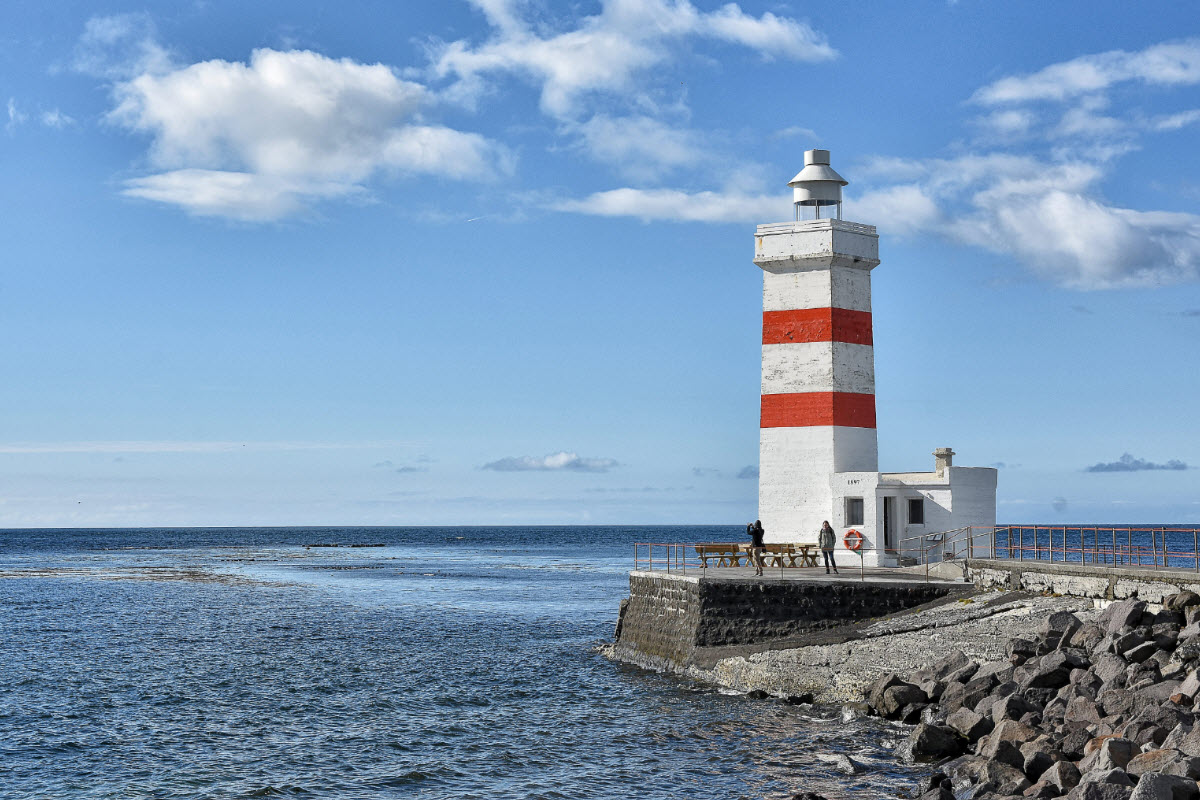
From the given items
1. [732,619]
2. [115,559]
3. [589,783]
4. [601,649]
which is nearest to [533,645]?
[601,649]

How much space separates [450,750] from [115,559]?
3027 inches

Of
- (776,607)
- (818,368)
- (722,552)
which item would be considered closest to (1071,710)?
(776,607)

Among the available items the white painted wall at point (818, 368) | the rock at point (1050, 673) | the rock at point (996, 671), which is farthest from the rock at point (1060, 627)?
the white painted wall at point (818, 368)

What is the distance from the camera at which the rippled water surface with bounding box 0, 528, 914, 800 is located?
49.7 feet

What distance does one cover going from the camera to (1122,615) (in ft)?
53.9

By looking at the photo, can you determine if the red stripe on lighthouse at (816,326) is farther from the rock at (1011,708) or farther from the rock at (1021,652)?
the rock at (1011,708)

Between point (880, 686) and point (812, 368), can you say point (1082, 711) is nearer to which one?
point (880, 686)

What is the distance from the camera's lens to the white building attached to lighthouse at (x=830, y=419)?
1032 inches

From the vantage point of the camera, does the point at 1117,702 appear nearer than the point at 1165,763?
No

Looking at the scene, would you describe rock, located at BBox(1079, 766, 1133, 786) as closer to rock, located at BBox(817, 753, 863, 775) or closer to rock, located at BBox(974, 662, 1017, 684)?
rock, located at BBox(817, 753, 863, 775)

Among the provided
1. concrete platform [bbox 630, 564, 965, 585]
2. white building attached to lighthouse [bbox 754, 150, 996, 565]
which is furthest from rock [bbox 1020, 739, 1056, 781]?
white building attached to lighthouse [bbox 754, 150, 996, 565]

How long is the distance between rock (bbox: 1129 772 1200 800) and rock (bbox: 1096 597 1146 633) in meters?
5.75

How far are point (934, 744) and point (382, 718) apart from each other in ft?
30.2

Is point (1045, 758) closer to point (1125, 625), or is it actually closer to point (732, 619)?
point (1125, 625)
